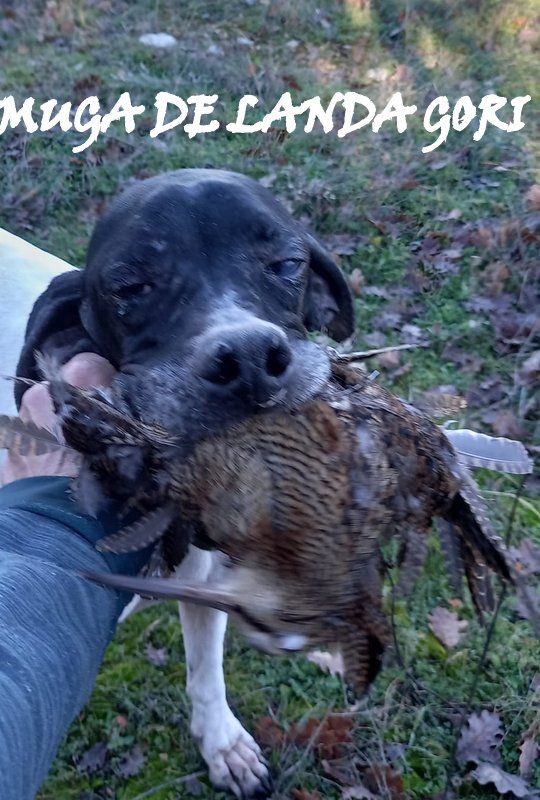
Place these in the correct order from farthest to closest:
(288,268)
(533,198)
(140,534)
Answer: (533,198), (288,268), (140,534)

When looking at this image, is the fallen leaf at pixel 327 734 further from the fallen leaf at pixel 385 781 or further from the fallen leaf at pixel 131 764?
the fallen leaf at pixel 131 764

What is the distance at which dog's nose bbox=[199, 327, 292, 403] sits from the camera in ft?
5.06

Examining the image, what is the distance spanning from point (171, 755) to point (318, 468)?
1.96 meters

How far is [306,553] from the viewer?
136 cm

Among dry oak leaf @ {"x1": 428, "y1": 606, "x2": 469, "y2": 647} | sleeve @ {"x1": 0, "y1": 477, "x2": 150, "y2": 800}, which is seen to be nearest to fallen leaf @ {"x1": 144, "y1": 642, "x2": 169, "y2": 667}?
dry oak leaf @ {"x1": 428, "y1": 606, "x2": 469, "y2": 647}

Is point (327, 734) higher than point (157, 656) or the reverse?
higher

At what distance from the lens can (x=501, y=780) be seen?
9.06ft

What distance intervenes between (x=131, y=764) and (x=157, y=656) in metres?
0.42

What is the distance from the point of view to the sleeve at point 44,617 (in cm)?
139

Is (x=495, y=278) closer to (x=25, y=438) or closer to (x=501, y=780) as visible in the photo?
(x=501, y=780)

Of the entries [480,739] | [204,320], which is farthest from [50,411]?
[480,739]

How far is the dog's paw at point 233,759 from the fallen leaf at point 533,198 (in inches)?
137

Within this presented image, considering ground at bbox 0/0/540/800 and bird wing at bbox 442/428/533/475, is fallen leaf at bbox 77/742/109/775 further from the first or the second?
bird wing at bbox 442/428/533/475

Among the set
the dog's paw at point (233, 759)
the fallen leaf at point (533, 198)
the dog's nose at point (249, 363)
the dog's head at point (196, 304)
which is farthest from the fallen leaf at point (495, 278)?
the dog's nose at point (249, 363)
